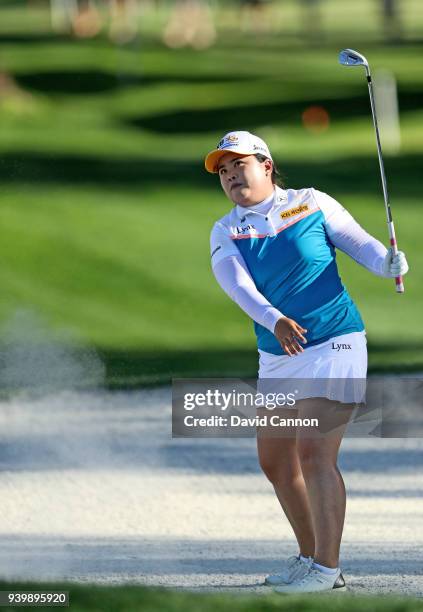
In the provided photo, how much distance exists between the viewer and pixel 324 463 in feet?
20.9

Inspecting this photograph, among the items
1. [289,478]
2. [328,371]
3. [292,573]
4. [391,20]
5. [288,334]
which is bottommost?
[292,573]

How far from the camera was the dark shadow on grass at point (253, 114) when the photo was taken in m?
36.5

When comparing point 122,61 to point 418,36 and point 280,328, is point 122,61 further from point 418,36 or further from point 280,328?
point 280,328

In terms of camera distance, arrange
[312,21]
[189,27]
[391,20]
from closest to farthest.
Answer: [189,27] < [391,20] < [312,21]

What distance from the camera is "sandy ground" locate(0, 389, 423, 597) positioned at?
7.38 meters

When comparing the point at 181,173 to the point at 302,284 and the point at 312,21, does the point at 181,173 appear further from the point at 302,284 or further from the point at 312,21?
the point at 312,21

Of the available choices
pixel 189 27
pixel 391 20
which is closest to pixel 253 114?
pixel 189 27

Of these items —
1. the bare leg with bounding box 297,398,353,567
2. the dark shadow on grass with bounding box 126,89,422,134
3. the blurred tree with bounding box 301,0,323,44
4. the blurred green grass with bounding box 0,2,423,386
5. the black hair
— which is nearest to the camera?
the bare leg with bounding box 297,398,353,567

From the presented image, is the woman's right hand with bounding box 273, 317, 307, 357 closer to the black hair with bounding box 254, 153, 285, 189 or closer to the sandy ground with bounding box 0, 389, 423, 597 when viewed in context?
the black hair with bounding box 254, 153, 285, 189

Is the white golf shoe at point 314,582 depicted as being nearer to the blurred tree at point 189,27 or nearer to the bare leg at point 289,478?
the bare leg at point 289,478

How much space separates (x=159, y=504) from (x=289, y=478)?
239cm

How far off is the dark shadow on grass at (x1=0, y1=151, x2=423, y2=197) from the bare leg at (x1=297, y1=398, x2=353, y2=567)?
64.5ft

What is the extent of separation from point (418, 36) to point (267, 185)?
51.8 meters

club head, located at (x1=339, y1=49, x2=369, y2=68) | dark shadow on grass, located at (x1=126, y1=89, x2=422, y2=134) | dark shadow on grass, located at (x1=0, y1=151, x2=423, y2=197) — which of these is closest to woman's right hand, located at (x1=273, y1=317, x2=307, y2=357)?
club head, located at (x1=339, y1=49, x2=369, y2=68)
